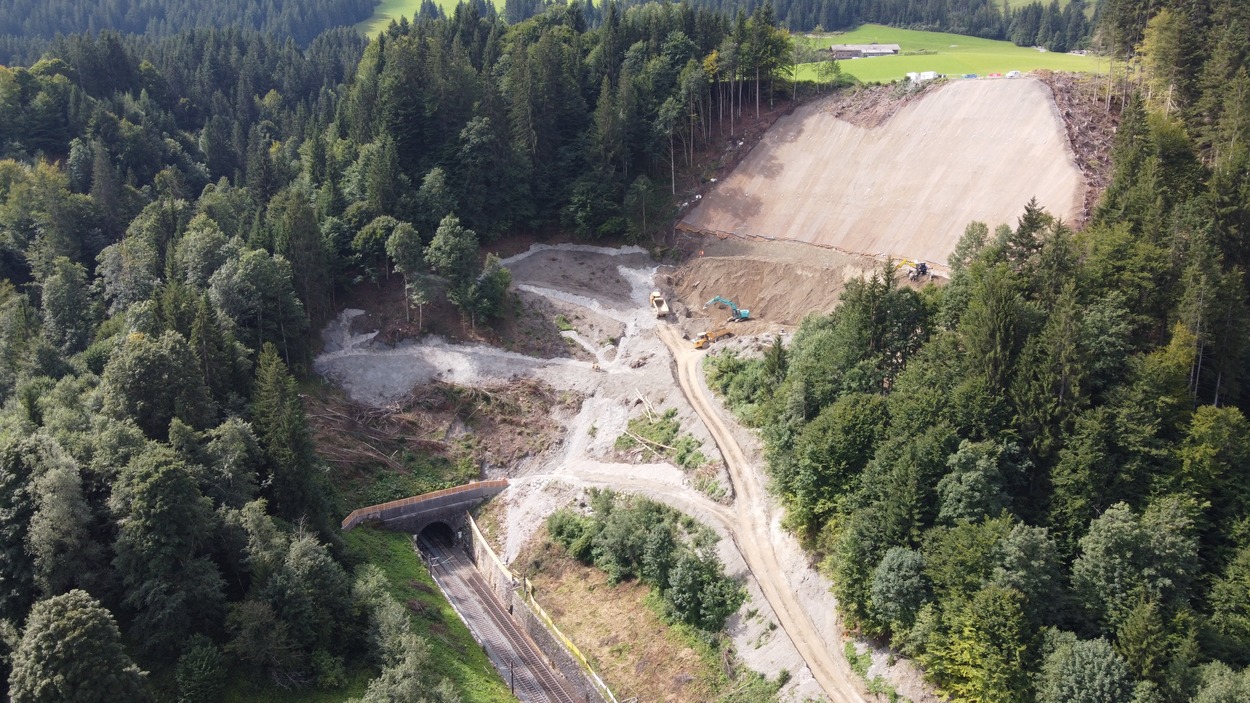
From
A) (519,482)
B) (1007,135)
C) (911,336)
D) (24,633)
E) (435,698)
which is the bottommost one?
(519,482)

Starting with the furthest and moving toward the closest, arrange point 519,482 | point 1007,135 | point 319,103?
point 319,103 → point 1007,135 → point 519,482

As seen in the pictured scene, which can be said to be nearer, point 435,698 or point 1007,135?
point 435,698

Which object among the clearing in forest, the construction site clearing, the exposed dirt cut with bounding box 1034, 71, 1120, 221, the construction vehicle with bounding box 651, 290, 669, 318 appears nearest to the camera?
the construction site clearing

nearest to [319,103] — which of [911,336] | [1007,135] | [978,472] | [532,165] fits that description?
[532,165]

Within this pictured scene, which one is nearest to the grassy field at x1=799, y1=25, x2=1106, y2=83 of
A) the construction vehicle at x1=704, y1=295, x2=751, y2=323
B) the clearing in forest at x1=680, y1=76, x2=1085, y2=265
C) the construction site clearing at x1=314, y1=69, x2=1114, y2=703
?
the clearing in forest at x1=680, y1=76, x2=1085, y2=265

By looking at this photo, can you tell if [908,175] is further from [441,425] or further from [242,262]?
[242,262]

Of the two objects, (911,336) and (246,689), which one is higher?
(911,336)

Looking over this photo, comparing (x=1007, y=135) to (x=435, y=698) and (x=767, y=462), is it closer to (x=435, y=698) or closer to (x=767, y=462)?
(x=767, y=462)

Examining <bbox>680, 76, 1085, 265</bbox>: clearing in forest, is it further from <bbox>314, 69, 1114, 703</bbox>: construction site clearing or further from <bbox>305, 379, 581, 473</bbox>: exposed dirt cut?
<bbox>305, 379, 581, 473</bbox>: exposed dirt cut
